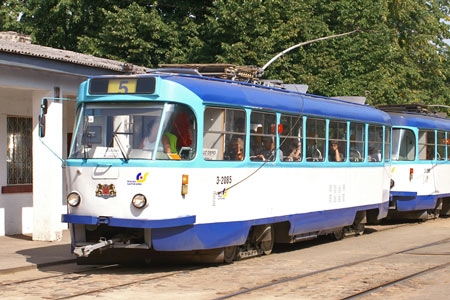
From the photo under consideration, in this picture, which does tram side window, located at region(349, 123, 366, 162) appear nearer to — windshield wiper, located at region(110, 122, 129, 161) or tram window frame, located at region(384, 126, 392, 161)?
tram window frame, located at region(384, 126, 392, 161)

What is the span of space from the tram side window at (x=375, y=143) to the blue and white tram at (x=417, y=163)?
105 inches

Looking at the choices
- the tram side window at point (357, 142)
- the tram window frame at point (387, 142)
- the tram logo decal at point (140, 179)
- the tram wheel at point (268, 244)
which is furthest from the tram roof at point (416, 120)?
the tram logo decal at point (140, 179)

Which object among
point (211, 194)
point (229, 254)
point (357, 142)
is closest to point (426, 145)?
point (357, 142)

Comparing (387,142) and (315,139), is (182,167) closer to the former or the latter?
(315,139)

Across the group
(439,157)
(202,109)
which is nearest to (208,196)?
(202,109)

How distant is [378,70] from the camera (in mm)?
33125

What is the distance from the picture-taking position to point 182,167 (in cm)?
1153

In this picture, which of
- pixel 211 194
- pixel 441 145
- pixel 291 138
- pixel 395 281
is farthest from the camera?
pixel 441 145

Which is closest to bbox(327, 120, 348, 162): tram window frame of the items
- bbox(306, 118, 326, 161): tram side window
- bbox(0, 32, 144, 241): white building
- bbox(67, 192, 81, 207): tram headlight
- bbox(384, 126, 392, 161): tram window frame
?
bbox(306, 118, 326, 161): tram side window

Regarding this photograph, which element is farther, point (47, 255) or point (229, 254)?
point (47, 255)

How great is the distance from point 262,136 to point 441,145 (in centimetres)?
1169

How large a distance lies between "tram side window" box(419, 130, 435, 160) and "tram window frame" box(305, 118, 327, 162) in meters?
7.46

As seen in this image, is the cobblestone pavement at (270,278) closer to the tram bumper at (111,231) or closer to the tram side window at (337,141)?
the tram bumper at (111,231)

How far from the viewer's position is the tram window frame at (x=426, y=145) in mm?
22266
